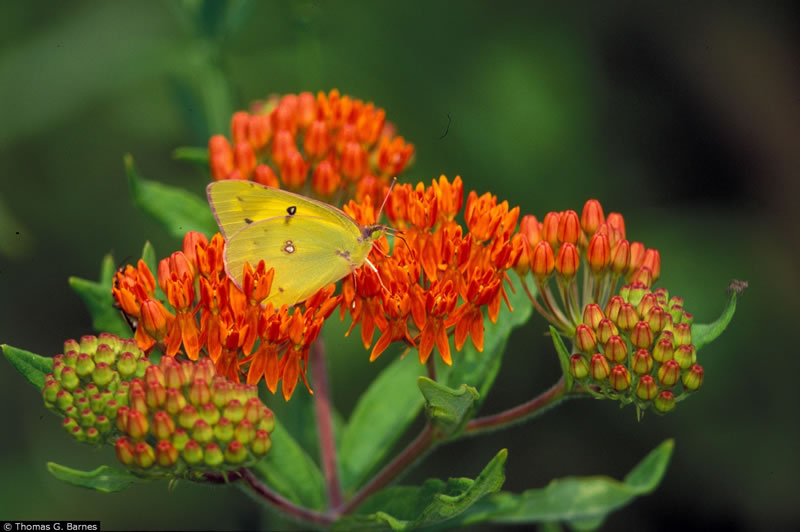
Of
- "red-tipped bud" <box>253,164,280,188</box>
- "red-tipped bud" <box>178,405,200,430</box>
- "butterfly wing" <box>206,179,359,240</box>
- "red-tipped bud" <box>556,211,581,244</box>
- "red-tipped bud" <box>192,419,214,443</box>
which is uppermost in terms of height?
"red-tipped bud" <box>253,164,280,188</box>

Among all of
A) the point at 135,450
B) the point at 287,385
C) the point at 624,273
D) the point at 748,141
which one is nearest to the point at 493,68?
the point at 748,141

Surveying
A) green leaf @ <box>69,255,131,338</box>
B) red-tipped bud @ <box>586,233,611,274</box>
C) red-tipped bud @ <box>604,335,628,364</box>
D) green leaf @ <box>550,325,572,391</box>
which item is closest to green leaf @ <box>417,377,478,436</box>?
green leaf @ <box>550,325,572,391</box>

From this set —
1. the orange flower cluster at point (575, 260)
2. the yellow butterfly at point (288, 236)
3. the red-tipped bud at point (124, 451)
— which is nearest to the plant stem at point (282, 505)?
the red-tipped bud at point (124, 451)

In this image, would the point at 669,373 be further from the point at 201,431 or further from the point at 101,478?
the point at 101,478

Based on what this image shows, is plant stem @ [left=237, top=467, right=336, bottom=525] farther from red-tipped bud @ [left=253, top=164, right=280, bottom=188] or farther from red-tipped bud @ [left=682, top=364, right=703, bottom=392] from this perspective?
red-tipped bud @ [left=682, top=364, right=703, bottom=392]

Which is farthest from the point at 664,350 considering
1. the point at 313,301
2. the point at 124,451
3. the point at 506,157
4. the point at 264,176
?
the point at 506,157

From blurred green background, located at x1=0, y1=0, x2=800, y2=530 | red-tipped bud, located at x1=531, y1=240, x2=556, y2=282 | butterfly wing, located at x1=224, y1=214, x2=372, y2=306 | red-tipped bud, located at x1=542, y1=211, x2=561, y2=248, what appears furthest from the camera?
blurred green background, located at x1=0, y1=0, x2=800, y2=530
